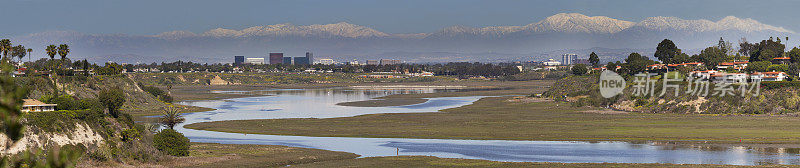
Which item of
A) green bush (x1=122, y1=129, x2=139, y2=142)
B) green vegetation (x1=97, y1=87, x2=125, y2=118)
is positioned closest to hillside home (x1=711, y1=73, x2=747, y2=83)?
green vegetation (x1=97, y1=87, x2=125, y2=118)

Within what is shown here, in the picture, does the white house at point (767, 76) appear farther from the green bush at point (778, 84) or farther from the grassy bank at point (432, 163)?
the grassy bank at point (432, 163)

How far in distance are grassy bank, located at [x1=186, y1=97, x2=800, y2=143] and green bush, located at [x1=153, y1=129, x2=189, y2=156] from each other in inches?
1090

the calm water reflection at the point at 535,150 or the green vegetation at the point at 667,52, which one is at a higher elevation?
the green vegetation at the point at 667,52

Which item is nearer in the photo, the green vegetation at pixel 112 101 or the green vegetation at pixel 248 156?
the green vegetation at pixel 248 156

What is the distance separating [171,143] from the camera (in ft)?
218

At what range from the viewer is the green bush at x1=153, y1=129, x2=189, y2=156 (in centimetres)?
6575

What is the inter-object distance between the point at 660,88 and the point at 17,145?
4698 inches

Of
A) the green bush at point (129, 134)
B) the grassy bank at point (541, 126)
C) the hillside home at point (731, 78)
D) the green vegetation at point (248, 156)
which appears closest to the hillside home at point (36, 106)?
the green bush at point (129, 134)

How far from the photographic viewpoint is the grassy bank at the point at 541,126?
87.3 metres

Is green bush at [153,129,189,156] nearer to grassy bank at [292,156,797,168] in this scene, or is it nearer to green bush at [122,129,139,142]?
green bush at [122,129,139,142]

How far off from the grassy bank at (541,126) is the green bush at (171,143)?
2768 centimetres

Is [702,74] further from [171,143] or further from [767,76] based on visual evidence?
[171,143]

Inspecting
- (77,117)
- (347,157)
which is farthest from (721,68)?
(77,117)

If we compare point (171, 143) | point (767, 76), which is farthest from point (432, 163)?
point (767, 76)
